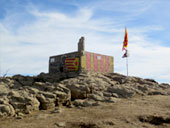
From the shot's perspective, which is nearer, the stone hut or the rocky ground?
the rocky ground

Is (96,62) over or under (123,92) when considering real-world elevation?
over

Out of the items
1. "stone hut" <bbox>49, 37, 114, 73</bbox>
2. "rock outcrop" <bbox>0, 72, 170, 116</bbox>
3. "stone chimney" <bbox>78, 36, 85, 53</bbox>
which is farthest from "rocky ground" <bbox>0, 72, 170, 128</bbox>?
"stone chimney" <bbox>78, 36, 85, 53</bbox>

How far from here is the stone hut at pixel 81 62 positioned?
63.5 feet

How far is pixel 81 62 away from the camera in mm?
19047

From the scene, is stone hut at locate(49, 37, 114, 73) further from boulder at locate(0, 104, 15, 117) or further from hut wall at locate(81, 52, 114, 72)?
boulder at locate(0, 104, 15, 117)

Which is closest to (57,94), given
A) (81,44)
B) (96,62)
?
(81,44)

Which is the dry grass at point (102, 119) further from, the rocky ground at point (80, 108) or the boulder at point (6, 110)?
the boulder at point (6, 110)

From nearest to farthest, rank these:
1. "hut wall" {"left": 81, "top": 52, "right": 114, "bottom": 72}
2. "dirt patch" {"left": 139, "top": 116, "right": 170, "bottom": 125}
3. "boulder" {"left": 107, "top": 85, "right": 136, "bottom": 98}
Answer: "dirt patch" {"left": 139, "top": 116, "right": 170, "bottom": 125} → "boulder" {"left": 107, "top": 85, "right": 136, "bottom": 98} → "hut wall" {"left": 81, "top": 52, "right": 114, "bottom": 72}

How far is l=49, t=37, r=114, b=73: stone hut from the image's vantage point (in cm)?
1936

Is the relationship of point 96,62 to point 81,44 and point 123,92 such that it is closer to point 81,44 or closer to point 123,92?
point 81,44

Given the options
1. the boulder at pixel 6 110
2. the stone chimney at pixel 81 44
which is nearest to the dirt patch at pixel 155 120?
the boulder at pixel 6 110

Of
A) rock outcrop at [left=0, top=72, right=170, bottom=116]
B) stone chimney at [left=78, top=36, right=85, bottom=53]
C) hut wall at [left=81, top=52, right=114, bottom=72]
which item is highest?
stone chimney at [left=78, top=36, right=85, bottom=53]

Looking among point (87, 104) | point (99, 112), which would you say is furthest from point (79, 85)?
point (99, 112)

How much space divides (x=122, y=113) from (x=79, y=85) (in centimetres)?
538
